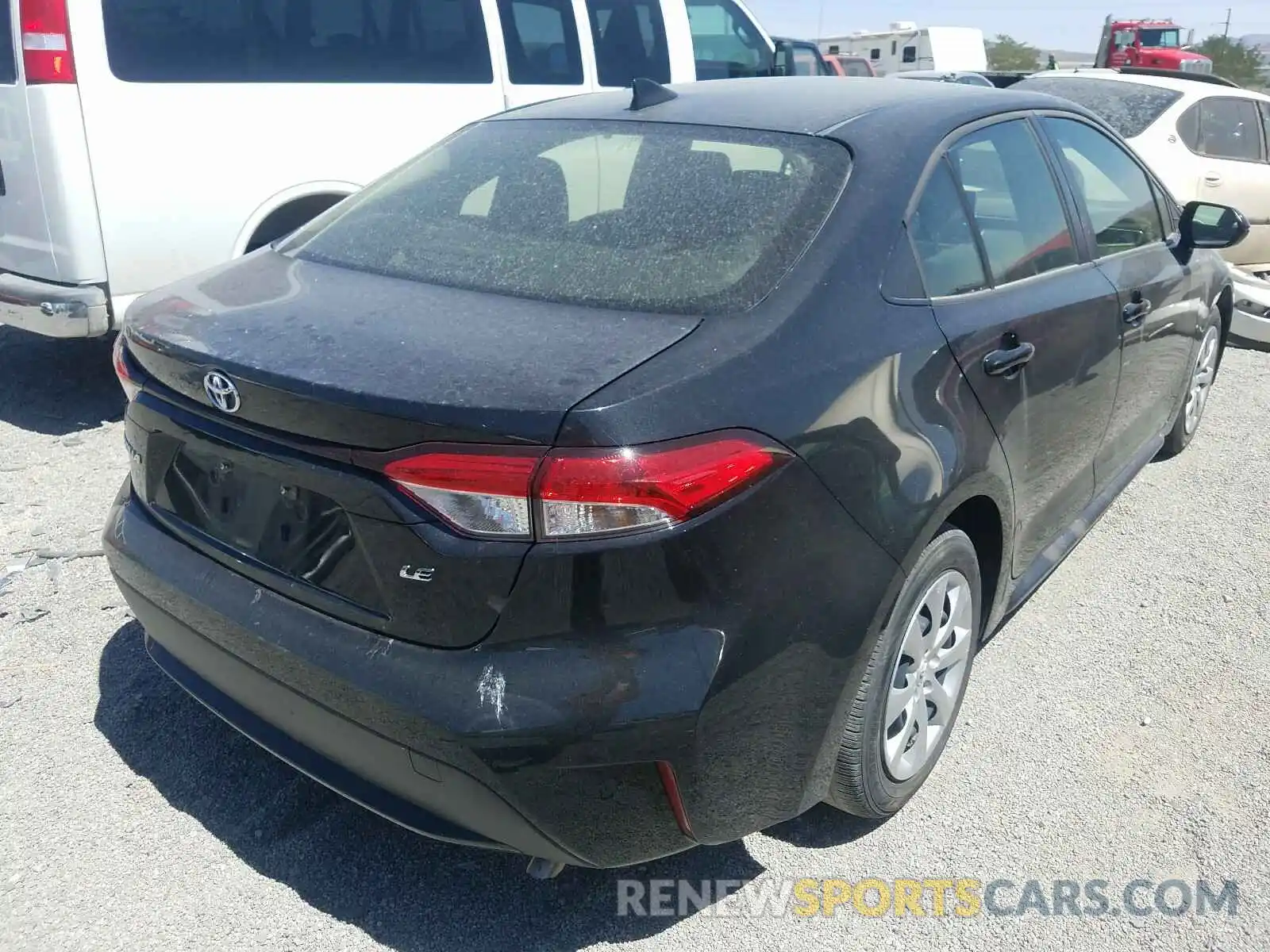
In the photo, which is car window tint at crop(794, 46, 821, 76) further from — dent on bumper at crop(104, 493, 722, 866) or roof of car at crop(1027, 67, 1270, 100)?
dent on bumper at crop(104, 493, 722, 866)

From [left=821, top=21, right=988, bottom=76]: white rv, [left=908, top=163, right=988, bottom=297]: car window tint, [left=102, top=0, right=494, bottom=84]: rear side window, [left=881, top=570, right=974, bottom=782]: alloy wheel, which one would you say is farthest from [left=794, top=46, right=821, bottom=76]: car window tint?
[left=821, top=21, right=988, bottom=76]: white rv

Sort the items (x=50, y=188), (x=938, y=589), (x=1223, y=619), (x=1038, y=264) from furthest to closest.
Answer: (x=50, y=188) → (x=1223, y=619) → (x=1038, y=264) → (x=938, y=589)

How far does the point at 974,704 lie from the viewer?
3.18 m

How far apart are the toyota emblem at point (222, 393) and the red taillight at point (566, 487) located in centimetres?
41

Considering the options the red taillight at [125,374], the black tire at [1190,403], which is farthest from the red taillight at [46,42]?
the black tire at [1190,403]

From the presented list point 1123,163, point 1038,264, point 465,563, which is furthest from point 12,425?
point 1123,163

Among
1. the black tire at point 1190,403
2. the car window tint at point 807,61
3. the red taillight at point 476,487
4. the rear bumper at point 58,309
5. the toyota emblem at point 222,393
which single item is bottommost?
the black tire at point 1190,403

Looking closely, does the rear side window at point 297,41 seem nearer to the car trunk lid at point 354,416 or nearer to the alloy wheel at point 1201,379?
the car trunk lid at point 354,416

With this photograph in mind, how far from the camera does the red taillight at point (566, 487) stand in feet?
6.02

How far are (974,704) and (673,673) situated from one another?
1.61m

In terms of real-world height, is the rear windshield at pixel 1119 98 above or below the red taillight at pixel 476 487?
above

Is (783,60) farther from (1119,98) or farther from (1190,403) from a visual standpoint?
(1190,403)

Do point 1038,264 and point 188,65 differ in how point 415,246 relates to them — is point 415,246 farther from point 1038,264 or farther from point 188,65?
point 188,65

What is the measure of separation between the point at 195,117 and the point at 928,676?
4112 millimetres
